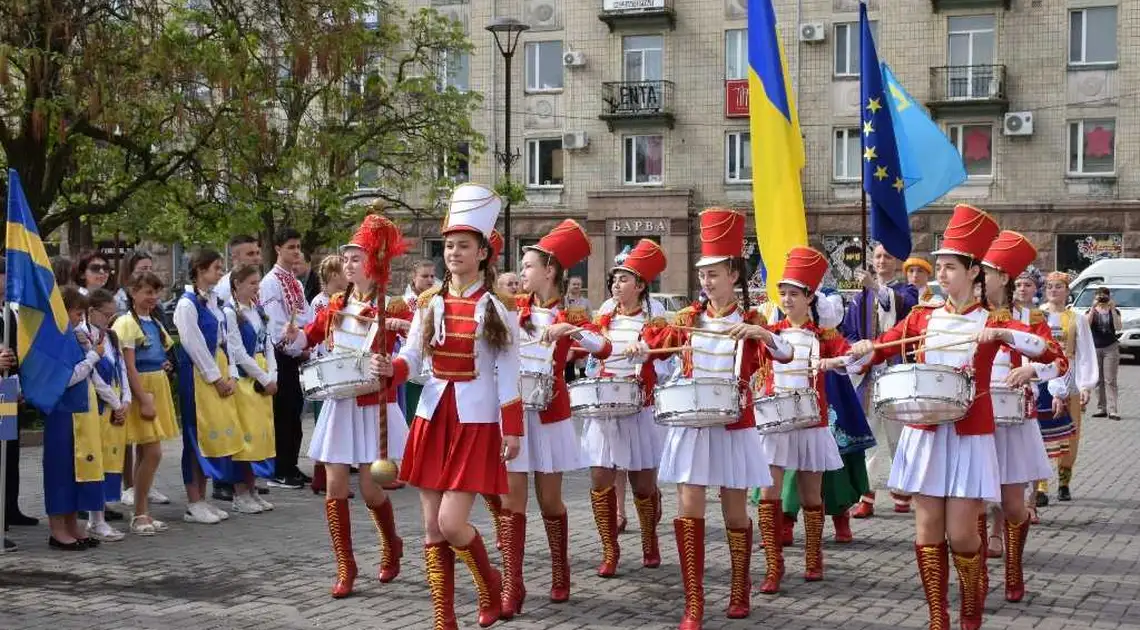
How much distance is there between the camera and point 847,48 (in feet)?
125

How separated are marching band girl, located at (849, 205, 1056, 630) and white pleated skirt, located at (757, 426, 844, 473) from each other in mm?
1676

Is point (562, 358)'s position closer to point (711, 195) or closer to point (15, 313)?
point (15, 313)

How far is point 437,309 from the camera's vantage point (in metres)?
6.84

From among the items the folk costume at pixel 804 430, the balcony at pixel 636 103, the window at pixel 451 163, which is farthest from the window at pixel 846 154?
the folk costume at pixel 804 430

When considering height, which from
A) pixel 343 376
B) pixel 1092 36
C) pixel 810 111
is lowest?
pixel 343 376

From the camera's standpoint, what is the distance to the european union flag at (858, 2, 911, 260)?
1005 centimetres

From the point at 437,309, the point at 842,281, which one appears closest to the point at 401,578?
the point at 437,309

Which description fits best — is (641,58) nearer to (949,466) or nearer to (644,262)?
(644,262)

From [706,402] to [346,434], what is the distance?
7.34 feet

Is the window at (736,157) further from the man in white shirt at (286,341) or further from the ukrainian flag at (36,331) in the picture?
the ukrainian flag at (36,331)

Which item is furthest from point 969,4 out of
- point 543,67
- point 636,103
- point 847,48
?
point 543,67

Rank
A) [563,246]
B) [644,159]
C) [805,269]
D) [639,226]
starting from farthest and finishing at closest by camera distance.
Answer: [644,159], [639,226], [563,246], [805,269]

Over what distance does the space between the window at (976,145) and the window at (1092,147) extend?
6.89 ft

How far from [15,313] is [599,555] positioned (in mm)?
4485
